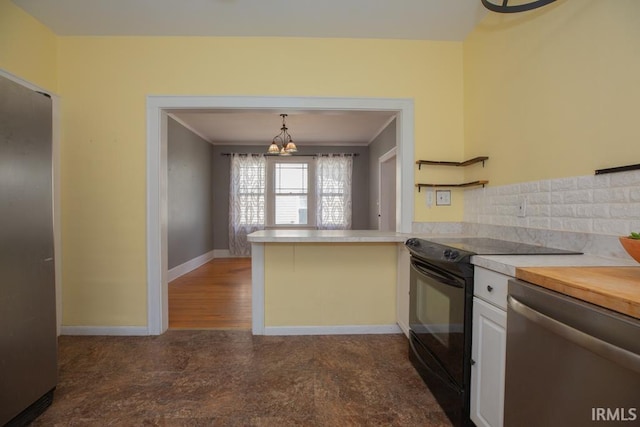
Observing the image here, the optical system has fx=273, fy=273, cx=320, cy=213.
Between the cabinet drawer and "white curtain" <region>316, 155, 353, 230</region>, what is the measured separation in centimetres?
454

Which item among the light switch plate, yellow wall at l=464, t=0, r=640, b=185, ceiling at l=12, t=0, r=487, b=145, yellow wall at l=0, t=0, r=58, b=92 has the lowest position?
the light switch plate

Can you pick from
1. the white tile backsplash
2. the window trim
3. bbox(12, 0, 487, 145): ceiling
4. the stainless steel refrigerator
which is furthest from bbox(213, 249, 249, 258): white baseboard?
the white tile backsplash

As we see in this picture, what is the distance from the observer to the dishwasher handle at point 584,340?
2.09 ft

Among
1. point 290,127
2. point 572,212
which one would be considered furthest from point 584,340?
point 290,127

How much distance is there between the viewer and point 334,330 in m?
2.40

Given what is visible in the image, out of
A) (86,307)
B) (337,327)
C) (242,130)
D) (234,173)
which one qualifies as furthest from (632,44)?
(234,173)

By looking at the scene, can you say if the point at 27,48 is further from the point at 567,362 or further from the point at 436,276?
the point at 567,362

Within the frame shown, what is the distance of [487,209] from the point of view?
2078 millimetres

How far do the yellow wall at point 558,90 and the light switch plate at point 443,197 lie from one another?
333 mm

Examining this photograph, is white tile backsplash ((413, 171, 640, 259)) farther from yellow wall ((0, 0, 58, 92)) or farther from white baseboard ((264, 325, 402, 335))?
yellow wall ((0, 0, 58, 92))

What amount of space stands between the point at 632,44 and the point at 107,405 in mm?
3129

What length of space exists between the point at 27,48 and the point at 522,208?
146 inches

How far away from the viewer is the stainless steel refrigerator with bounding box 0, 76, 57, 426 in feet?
4.22

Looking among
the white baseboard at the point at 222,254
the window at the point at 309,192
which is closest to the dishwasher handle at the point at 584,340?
the window at the point at 309,192
